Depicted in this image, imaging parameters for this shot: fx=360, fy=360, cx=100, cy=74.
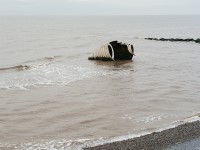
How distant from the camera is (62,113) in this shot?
43.2ft

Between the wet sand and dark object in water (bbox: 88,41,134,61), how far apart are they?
17736 mm

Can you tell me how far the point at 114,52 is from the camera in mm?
28547

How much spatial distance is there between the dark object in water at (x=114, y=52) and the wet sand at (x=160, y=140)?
58.2 ft

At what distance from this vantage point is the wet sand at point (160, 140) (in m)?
9.03

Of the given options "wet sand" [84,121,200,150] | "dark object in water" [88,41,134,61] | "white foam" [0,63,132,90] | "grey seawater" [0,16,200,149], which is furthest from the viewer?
"dark object in water" [88,41,134,61]

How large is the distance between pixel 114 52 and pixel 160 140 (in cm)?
1942

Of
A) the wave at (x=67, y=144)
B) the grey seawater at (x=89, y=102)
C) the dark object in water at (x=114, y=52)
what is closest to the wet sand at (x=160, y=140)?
the wave at (x=67, y=144)

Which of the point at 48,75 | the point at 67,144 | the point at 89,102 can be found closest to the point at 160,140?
the point at 67,144

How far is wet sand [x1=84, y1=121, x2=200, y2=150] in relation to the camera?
9031mm

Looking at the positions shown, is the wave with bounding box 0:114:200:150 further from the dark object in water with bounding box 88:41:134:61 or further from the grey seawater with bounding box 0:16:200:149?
the dark object in water with bounding box 88:41:134:61

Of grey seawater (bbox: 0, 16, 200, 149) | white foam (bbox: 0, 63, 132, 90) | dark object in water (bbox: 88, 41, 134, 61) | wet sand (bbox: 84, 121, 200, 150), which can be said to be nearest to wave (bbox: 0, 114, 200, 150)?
grey seawater (bbox: 0, 16, 200, 149)

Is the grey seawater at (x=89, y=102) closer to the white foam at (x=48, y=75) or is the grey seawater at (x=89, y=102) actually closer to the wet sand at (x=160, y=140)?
the white foam at (x=48, y=75)

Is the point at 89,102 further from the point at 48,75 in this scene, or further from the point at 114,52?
the point at 114,52

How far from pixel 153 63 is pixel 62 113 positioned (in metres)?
15.4
